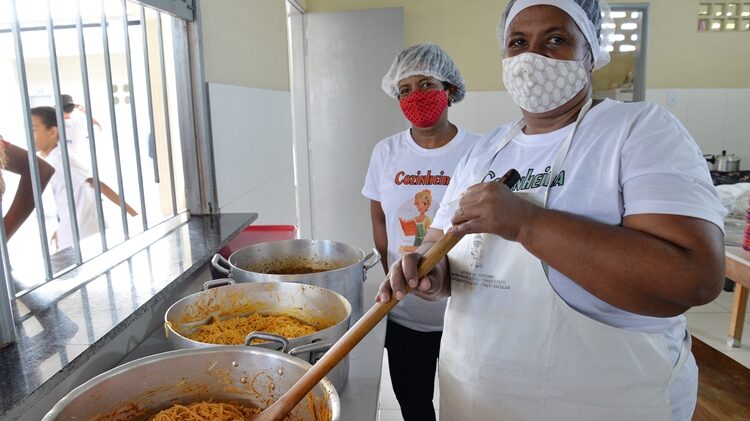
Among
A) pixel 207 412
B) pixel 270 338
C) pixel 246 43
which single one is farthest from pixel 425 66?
pixel 207 412

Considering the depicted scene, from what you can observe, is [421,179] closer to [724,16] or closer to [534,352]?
[534,352]

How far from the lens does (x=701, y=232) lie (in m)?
0.75

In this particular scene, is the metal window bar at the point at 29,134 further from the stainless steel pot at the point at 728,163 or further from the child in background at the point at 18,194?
the stainless steel pot at the point at 728,163

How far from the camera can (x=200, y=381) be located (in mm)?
890

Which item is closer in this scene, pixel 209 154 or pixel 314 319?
pixel 314 319

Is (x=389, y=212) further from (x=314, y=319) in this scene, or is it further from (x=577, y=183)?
(x=577, y=183)

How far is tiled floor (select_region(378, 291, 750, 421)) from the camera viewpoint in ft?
7.58

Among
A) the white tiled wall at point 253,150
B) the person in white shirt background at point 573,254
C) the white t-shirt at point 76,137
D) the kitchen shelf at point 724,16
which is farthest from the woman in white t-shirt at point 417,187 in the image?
the kitchen shelf at point 724,16

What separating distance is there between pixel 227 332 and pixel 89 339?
0.26m

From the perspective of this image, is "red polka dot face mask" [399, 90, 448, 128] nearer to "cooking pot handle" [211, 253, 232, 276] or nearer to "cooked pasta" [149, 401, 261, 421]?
"cooking pot handle" [211, 253, 232, 276]

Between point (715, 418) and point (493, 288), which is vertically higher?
point (493, 288)

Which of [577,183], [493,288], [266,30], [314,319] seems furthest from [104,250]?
[266,30]

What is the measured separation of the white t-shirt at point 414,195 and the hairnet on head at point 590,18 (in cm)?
60

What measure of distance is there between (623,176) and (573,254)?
17 cm
